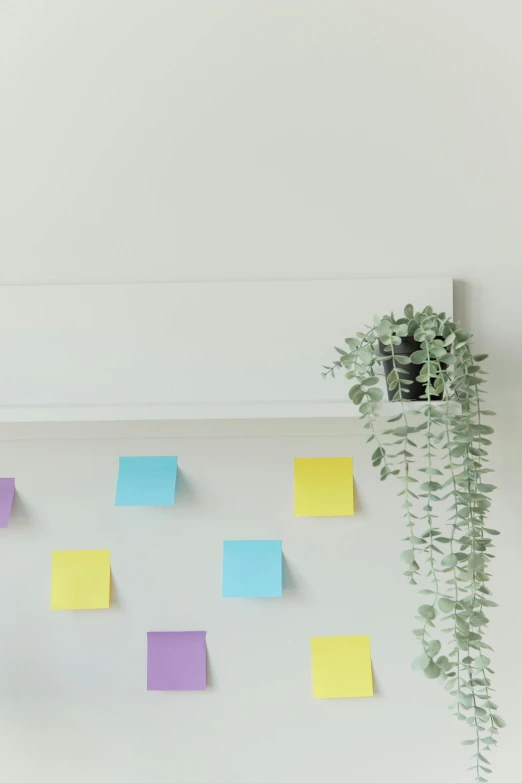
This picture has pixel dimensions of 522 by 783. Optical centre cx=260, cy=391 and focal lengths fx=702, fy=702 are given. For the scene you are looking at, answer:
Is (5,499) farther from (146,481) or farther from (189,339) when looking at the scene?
(189,339)

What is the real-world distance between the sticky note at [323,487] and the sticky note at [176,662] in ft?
0.86

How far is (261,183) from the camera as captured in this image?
112cm

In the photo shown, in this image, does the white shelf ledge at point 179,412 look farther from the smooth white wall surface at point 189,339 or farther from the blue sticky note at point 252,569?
the blue sticky note at point 252,569

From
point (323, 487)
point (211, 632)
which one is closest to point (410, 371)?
point (323, 487)

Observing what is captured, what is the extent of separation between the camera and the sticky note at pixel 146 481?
43.3 inches

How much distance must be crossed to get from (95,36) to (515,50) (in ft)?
2.18

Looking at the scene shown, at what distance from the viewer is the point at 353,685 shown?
108 centimetres

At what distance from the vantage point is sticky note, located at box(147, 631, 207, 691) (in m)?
1.09

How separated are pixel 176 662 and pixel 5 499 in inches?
14.6

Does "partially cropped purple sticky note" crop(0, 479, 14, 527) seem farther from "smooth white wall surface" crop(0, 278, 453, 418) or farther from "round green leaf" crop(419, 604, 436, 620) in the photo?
"round green leaf" crop(419, 604, 436, 620)

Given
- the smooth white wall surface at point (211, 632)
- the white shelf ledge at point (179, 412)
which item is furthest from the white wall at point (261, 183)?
the white shelf ledge at point (179, 412)

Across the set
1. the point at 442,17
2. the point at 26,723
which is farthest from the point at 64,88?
the point at 26,723

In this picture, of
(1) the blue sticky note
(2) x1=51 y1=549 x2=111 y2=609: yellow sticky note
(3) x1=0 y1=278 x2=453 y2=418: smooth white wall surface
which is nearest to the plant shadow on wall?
(3) x1=0 y1=278 x2=453 y2=418: smooth white wall surface

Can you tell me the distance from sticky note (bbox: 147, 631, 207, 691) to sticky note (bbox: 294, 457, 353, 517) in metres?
0.26
